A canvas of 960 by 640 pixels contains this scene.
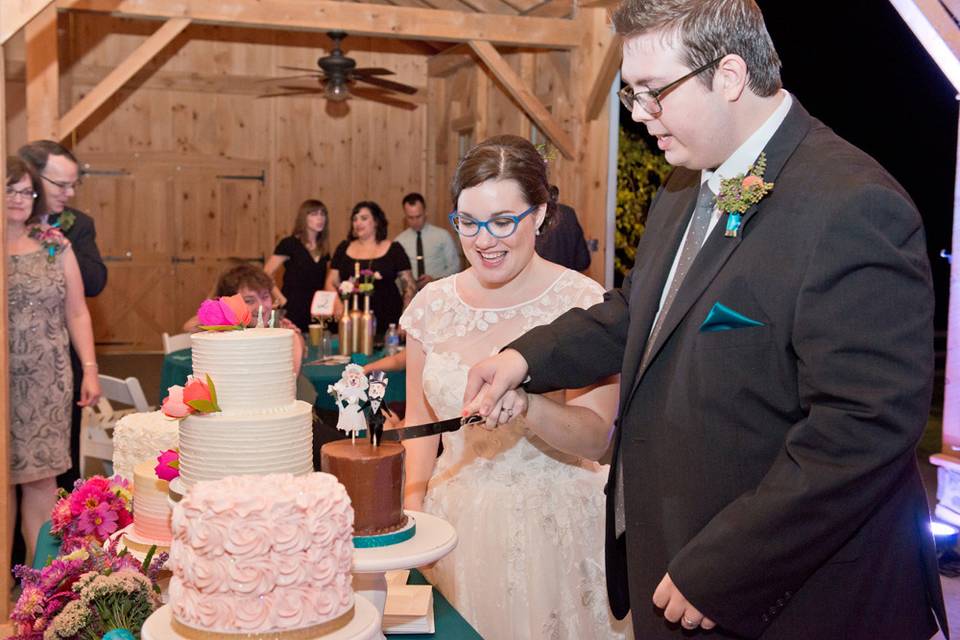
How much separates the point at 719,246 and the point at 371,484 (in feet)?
2.17

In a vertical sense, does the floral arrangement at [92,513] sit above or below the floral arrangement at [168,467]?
below

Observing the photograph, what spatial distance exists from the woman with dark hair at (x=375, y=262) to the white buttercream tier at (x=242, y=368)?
5.21 m

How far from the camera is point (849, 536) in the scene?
4.80 feet

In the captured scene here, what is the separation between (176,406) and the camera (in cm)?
166

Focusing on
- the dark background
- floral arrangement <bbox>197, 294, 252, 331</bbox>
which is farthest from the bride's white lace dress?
the dark background

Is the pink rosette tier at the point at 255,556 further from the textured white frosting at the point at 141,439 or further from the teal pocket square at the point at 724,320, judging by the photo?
the textured white frosting at the point at 141,439

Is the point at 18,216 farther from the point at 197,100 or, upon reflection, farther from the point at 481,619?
the point at 197,100

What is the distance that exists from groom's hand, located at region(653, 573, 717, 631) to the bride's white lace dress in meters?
0.95

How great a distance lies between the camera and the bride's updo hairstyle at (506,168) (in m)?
2.48

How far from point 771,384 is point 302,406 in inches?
31.6

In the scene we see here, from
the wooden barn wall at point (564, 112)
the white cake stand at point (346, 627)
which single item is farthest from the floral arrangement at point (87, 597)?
the wooden barn wall at point (564, 112)

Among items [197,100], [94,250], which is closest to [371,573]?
[94,250]

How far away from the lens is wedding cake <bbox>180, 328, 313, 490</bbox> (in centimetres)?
167

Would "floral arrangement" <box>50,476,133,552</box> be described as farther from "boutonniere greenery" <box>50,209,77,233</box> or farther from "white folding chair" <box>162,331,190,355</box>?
"white folding chair" <box>162,331,190,355</box>
